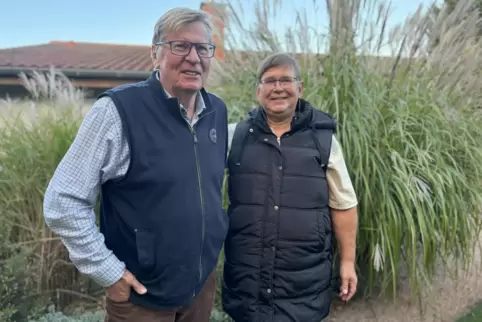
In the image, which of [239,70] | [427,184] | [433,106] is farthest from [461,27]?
[239,70]

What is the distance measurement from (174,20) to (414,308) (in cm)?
258

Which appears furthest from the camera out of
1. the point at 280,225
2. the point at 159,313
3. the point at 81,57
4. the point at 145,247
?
the point at 81,57

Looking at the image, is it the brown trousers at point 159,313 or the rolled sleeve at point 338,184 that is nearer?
the brown trousers at point 159,313

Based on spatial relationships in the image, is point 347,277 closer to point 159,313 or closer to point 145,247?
point 159,313

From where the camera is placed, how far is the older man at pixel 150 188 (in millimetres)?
1503

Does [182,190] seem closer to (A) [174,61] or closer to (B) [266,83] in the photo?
(A) [174,61]

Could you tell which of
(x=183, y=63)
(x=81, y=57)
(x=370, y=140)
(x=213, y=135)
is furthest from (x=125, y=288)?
(x=81, y=57)

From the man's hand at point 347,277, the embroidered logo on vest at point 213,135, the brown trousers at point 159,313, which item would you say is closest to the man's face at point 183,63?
the embroidered logo on vest at point 213,135

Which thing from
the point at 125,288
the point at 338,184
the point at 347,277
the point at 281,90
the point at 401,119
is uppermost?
the point at 281,90

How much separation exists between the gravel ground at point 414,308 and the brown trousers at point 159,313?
1465 mm

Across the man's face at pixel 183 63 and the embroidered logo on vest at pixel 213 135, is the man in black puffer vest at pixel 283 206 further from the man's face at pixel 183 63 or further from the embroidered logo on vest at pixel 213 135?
the man's face at pixel 183 63

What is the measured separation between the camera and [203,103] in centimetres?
185

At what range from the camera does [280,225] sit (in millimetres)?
1938

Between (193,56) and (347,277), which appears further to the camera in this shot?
(347,277)
